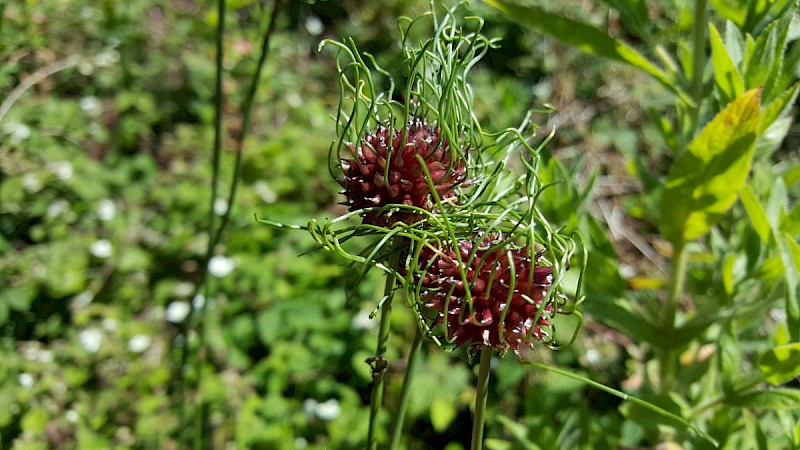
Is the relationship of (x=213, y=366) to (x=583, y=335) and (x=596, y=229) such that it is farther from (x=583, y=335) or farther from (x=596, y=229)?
(x=596, y=229)

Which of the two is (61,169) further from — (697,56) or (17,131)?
(697,56)

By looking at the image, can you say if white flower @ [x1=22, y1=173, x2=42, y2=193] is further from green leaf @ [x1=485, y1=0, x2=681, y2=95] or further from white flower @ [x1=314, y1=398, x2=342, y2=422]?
green leaf @ [x1=485, y1=0, x2=681, y2=95]

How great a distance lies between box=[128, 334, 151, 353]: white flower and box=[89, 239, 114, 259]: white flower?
0.34 metres

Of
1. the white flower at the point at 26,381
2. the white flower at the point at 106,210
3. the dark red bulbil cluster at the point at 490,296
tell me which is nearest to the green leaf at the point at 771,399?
the dark red bulbil cluster at the point at 490,296

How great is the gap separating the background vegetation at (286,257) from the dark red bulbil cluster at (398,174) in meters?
0.30

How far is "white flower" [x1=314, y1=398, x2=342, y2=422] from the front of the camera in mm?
1675

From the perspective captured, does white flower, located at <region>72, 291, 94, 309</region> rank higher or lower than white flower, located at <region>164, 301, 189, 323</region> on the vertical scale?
lower

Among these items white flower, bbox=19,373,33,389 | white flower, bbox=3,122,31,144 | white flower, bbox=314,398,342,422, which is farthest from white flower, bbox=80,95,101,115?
white flower, bbox=314,398,342,422

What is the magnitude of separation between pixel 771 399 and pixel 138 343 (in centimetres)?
158

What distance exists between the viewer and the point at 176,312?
1.98 m

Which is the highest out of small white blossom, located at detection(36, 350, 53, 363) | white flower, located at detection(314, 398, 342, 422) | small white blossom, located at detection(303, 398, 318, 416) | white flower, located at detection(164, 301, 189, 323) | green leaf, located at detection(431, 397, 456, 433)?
green leaf, located at detection(431, 397, 456, 433)

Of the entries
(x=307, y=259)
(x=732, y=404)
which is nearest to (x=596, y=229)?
(x=732, y=404)

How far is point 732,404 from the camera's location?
0.94 metres

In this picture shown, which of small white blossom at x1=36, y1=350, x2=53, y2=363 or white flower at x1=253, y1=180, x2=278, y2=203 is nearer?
small white blossom at x1=36, y1=350, x2=53, y2=363
